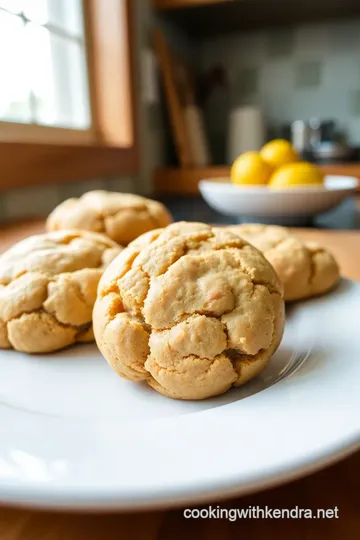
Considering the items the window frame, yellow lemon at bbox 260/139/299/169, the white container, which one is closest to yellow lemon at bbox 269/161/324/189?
yellow lemon at bbox 260/139/299/169

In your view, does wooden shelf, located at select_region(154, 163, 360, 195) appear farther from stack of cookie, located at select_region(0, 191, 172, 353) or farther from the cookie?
stack of cookie, located at select_region(0, 191, 172, 353)

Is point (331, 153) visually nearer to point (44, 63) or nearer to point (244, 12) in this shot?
point (244, 12)

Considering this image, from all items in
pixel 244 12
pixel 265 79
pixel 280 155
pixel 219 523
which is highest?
pixel 244 12

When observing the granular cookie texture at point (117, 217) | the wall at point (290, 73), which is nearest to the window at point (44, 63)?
the granular cookie texture at point (117, 217)

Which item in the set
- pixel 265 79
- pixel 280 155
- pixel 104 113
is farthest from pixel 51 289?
pixel 265 79

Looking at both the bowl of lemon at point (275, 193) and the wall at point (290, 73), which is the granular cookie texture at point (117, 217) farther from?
the wall at point (290, 73)

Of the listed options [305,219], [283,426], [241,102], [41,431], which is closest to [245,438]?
[283,426]
